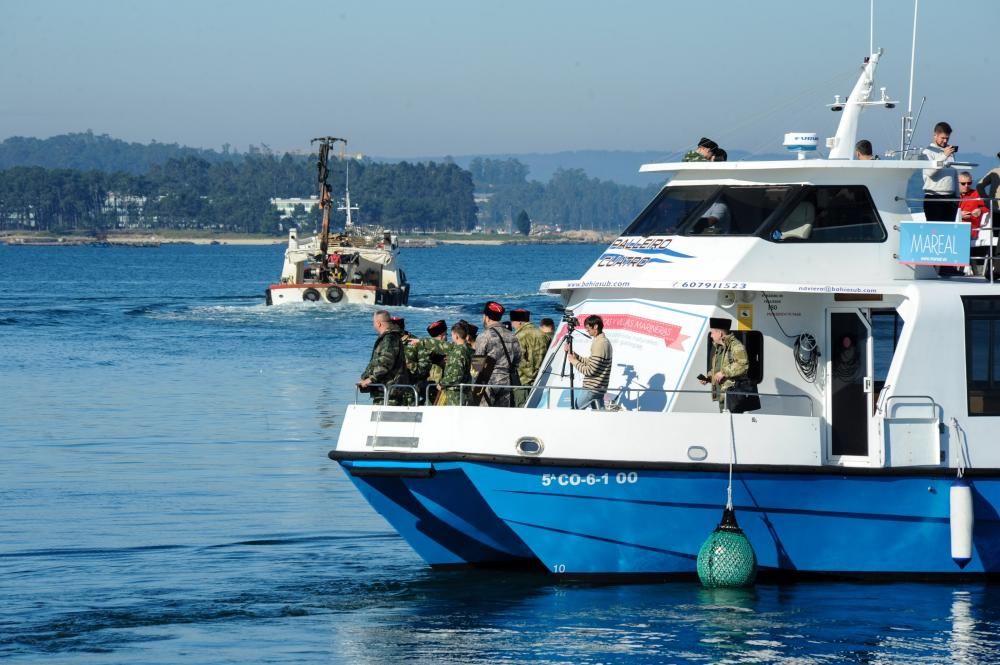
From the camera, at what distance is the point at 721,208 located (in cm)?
1555

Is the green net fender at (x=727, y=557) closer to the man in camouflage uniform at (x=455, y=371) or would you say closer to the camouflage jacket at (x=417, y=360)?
the man in camouflage uniform at (x=455, y=371)

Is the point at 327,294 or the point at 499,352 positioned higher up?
the point at 499,352

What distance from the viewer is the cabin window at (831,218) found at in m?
15.4

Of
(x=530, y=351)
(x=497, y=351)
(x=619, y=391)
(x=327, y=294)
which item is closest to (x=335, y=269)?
(x=327, y=294)

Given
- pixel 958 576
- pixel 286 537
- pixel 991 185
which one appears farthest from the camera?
pixel 286 537

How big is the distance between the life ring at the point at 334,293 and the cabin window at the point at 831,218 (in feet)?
167

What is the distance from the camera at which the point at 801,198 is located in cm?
1544

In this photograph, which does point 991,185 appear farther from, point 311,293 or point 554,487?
point 311,293

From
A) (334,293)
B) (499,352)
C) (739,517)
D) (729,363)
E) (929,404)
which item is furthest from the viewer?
(334,293)

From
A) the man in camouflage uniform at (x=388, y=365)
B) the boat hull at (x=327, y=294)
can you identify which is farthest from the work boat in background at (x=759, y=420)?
the boat hull at (x=327, y=294)

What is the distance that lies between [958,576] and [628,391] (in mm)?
3547

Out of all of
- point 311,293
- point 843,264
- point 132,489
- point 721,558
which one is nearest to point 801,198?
point 843,264

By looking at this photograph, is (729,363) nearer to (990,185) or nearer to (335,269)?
(990,185)

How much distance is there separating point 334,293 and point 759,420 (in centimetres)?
5182
